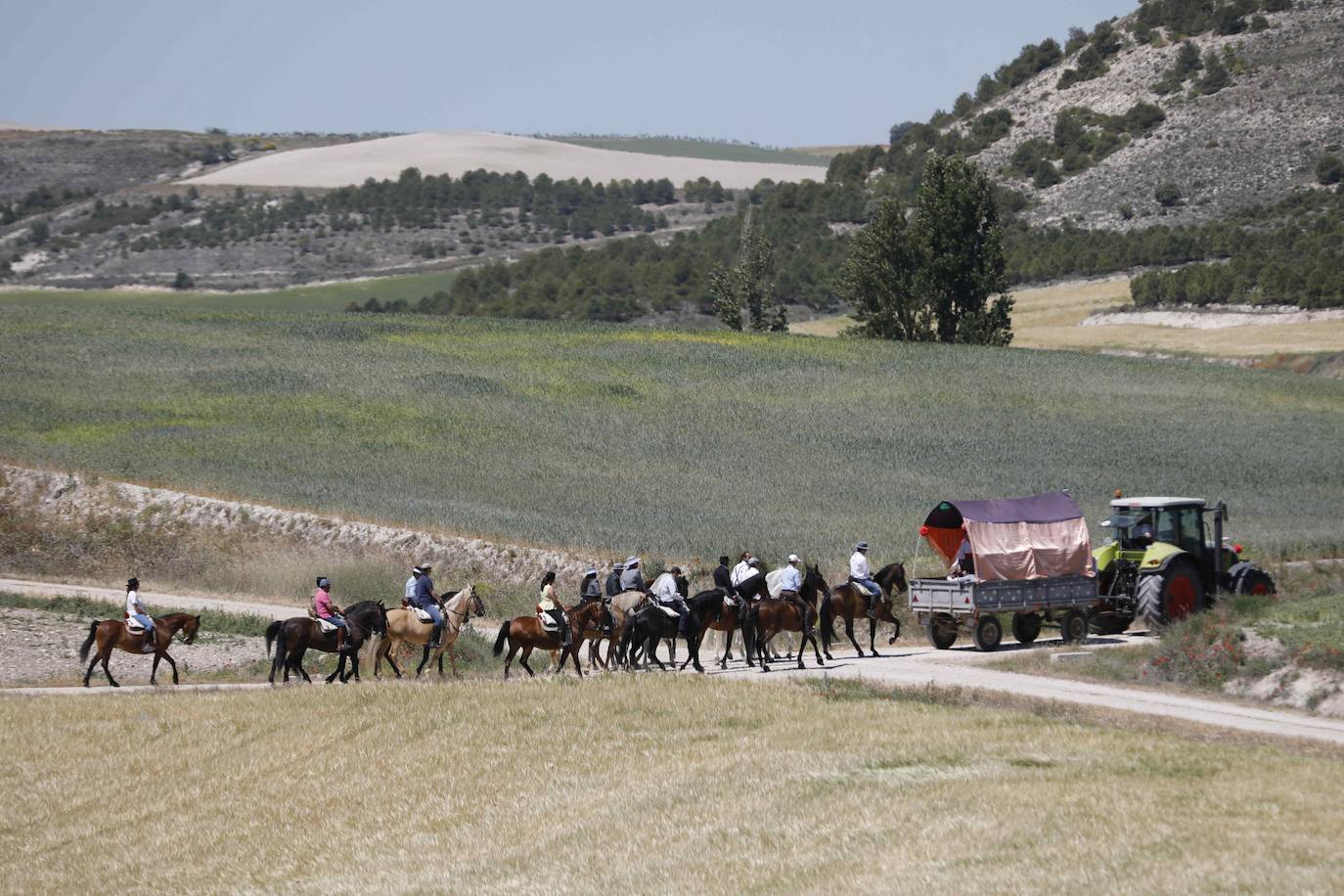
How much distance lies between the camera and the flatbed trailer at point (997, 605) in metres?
32.8

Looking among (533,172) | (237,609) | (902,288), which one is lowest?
(237,609)

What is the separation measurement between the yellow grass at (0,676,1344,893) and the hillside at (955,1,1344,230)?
11252 cm

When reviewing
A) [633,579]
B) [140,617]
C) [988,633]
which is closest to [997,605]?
[988,633]

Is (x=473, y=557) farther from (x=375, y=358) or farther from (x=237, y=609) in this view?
(x=375, y=358)

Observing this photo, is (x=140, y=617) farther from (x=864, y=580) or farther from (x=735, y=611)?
(x=864, y=580)

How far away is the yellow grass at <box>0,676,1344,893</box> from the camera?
15695 mm

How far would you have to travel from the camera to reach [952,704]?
2455 cm

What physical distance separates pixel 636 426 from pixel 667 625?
30149 mm

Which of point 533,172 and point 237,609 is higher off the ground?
point 533,172

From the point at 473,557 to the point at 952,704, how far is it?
18877 millimetres

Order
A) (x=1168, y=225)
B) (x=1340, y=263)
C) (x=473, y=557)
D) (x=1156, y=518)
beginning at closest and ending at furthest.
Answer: (x=1156, y=518), (x=473, y=557), (x=1340, y=263), (x=1168, y=225)

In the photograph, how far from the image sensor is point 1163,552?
3409cm

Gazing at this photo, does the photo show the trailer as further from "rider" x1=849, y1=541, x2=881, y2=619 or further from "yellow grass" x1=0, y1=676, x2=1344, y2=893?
"yellow grass" x1=0, y1=676, x2=1344, y2=893

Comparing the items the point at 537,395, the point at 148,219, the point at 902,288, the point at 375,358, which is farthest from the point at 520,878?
the point at 148,219
